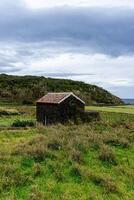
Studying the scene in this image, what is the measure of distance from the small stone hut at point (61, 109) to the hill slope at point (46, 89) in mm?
54885

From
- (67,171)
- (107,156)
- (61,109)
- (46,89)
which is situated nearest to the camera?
(67,171)

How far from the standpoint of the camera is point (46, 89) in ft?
413

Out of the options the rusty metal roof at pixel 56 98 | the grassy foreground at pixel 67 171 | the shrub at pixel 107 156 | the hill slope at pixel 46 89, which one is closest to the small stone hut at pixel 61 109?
the rusty metal roof at pixel 56 98

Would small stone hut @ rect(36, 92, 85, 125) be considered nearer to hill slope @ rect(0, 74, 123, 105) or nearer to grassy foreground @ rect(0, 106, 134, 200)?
grassy foreground @ rect(0, 106, 134, 200)

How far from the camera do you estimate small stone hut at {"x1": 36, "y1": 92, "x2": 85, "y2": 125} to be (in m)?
47.9

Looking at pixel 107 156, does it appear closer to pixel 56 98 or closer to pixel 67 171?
pixel 67 171

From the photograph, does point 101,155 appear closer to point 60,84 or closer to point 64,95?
point 64,95

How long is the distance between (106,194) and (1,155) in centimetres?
654

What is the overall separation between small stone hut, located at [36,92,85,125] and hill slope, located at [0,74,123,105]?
54.9 metres

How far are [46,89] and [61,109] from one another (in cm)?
7839

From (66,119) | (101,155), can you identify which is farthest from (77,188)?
(66,119)

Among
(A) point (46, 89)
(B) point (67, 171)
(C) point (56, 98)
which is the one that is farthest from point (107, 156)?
(A) point (46, 89)

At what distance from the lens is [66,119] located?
48125mm

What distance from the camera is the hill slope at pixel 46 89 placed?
4417 inches
